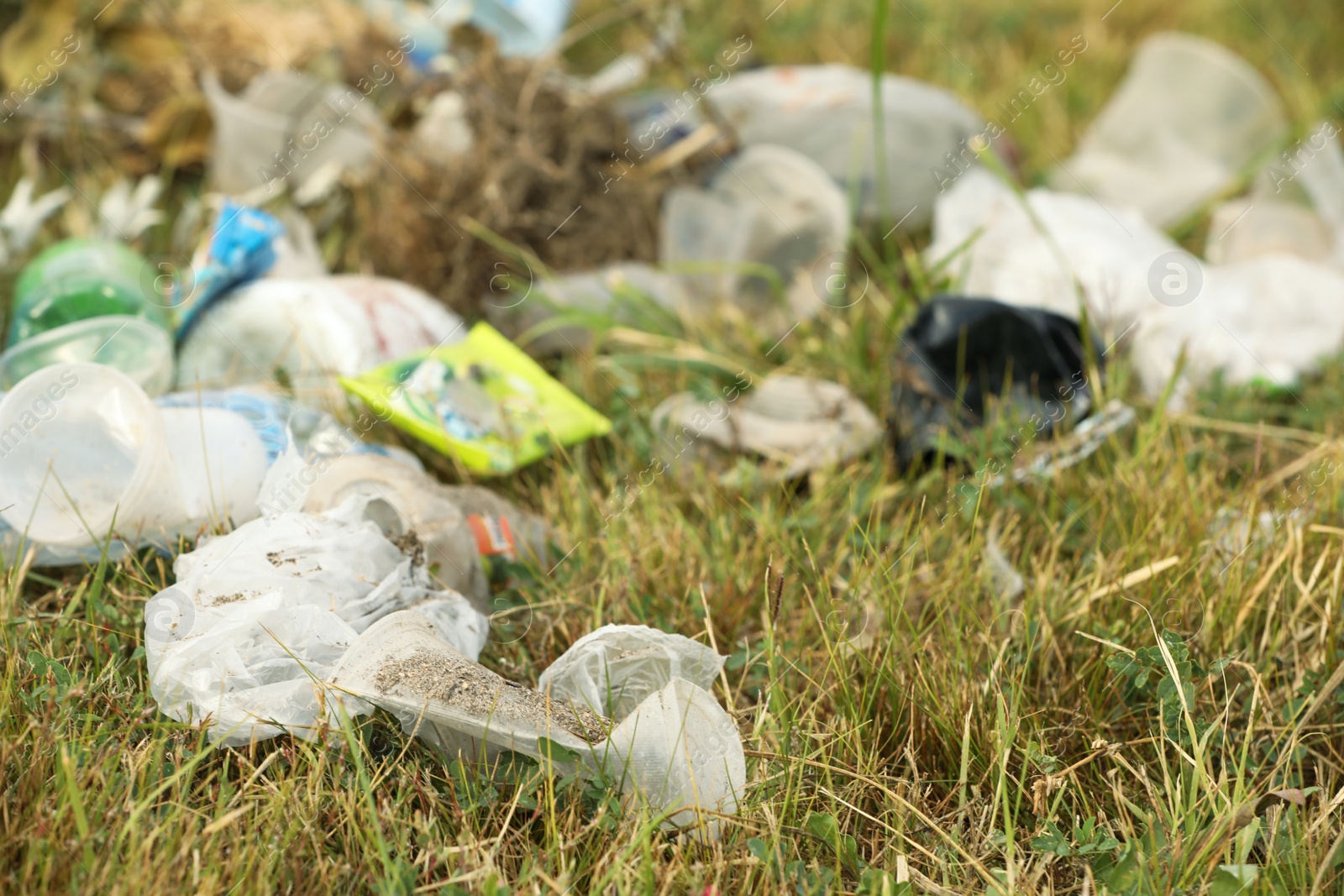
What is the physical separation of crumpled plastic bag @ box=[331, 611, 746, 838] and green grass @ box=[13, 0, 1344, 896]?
4 cm

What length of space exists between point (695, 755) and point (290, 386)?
123cm

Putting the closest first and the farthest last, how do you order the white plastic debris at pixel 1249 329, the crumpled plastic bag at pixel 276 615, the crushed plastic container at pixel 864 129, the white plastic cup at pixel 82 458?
the crumpled plastic bag at pixel 276 615 < the white plastic cup at pixel 82 458 < the white plastic debris at pixel 1249 329 < the crushed plastic container at pixel 864 129

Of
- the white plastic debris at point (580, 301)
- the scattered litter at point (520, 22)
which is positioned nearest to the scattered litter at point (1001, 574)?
the white plastic debris at point (580, 301)

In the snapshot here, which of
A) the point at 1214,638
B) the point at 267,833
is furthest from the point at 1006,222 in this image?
the point at 267,833

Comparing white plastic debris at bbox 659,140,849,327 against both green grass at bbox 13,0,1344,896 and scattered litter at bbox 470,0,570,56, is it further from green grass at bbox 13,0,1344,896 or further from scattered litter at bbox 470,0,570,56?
scattered litter at bbox 470,0,570,56

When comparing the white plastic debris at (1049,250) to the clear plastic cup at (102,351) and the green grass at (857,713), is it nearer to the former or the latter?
the green grass at (857,713)

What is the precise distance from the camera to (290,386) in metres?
2.08

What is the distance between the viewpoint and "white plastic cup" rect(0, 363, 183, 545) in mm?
1536

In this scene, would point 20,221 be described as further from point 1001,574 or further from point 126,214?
point 1001,574

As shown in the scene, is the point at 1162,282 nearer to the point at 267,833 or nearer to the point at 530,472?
the point at 530,472

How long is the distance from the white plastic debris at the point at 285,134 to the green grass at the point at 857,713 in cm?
132

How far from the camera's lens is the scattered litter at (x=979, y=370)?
6.80ft

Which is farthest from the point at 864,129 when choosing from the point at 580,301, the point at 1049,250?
the point at 580,301

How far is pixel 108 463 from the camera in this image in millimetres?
1658
